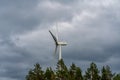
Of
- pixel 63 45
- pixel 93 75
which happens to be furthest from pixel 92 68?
pixel 63 45

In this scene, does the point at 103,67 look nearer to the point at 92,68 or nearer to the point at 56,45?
the point at 92,68

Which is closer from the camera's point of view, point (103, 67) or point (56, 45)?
point (56, 45)

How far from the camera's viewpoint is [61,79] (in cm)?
19112

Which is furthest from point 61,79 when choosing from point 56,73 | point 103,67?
point 103,67

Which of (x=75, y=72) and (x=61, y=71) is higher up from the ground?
(x=75, y=72)

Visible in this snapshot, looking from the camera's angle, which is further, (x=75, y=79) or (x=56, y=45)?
(x=75, y=79)

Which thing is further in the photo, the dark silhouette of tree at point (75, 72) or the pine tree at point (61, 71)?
the dark silhouette of tree at point (75, 72)

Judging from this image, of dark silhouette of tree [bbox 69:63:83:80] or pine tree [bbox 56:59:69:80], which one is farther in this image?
dark silhouette of tree [bbox 69:63:83:80]

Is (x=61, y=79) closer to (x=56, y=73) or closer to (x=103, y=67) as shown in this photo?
(x=56, y=73)

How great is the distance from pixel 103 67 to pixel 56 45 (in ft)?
82.2

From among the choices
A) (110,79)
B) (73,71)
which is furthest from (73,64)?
(110,79)

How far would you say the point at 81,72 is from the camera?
196m

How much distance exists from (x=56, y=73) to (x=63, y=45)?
758 inches

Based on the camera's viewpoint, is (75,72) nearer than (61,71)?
No
